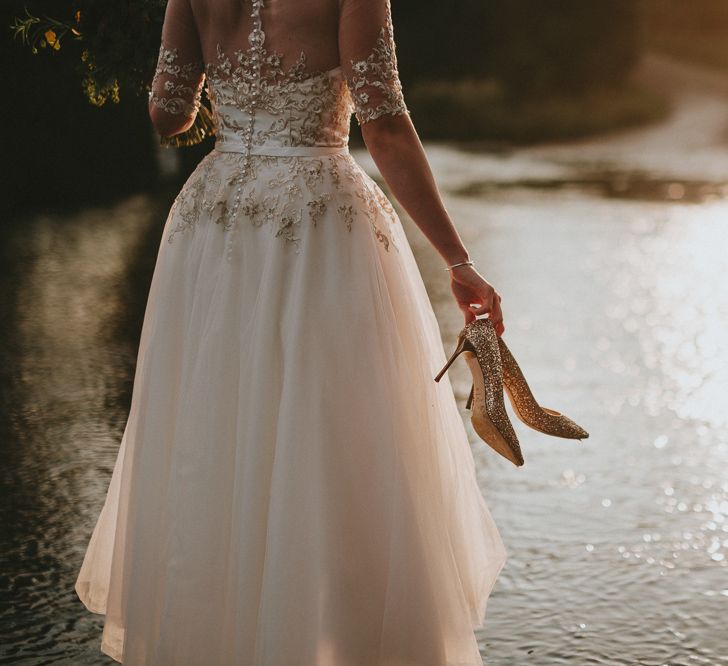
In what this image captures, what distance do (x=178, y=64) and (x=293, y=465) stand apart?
37.6 inches

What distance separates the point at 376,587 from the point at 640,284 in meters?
6.17

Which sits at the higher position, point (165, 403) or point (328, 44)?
point (328, 44)

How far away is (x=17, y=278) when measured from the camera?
8.46 meters

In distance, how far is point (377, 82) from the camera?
2.69m

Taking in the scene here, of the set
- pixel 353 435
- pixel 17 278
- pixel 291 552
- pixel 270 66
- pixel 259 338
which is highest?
pixel 270 66

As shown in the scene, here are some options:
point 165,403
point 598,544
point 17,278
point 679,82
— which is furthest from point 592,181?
point 679,82

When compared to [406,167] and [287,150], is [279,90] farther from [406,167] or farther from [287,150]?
[406,167]

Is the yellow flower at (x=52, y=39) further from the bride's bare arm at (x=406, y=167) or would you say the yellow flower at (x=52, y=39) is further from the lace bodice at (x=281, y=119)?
the bride's bare arm at (x=406, y=167)

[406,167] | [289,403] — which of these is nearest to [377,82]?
[406,167]

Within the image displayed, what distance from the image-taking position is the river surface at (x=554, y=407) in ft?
11.6

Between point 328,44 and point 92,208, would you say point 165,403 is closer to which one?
point 328,44

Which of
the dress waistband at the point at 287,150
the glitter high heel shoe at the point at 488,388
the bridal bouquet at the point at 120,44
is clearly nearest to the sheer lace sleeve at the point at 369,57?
A: the dress waistband at the point at 287,150

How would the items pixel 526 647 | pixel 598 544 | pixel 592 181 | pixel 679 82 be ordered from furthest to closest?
pixel 679 82 < pixel 592 181 < pixel 598 544 < pixel 526 647

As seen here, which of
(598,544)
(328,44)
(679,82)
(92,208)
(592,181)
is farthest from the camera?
(679,82)
